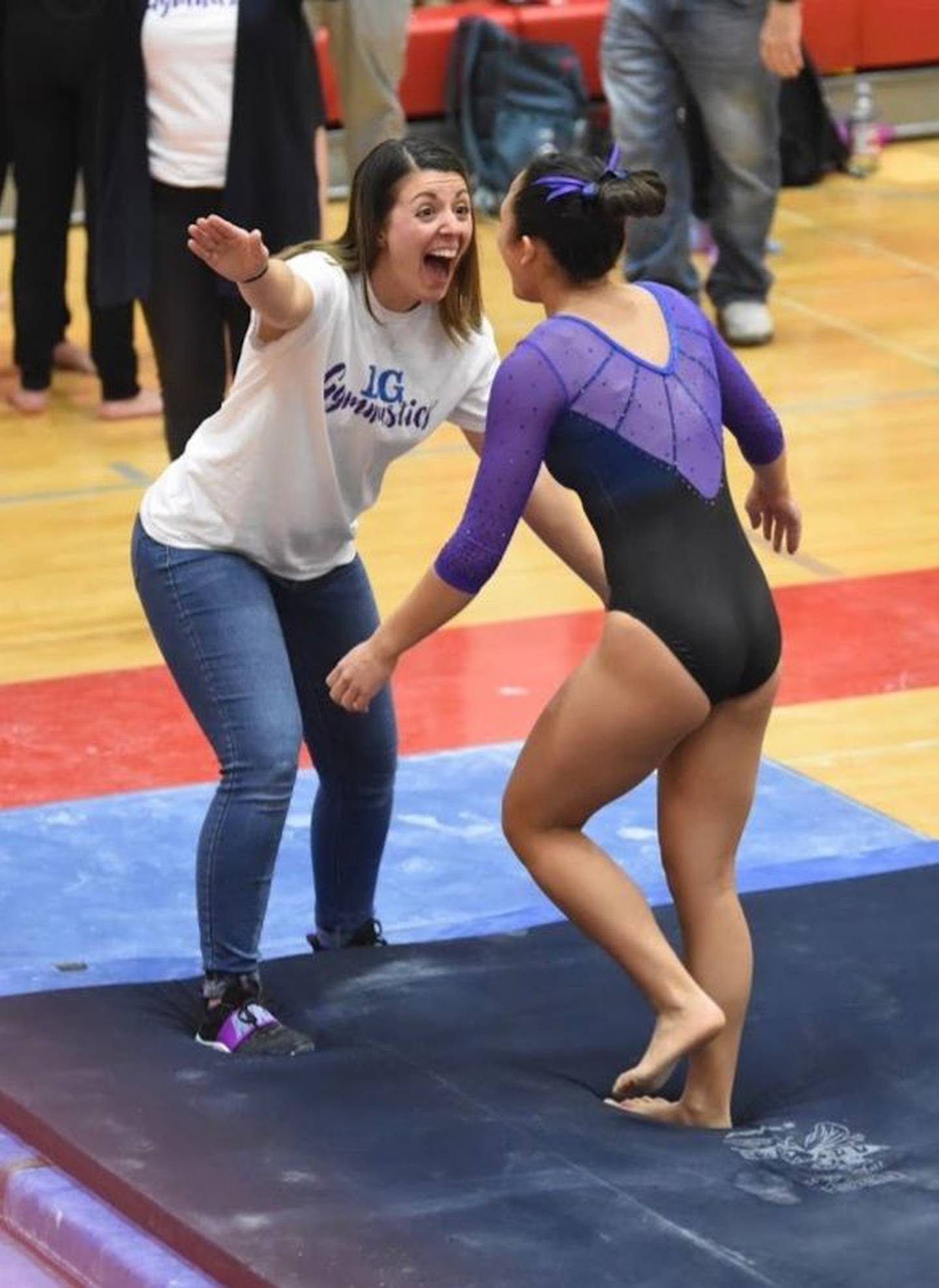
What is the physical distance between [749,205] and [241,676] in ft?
16.0

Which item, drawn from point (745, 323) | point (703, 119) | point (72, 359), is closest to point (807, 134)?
point (703, 119)

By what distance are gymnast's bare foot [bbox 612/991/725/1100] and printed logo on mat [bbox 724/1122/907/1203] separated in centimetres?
14

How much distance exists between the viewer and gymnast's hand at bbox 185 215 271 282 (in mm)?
3779

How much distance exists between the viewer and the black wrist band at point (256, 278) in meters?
3.81

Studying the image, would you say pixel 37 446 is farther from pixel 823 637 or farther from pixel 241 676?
pixel 241 676

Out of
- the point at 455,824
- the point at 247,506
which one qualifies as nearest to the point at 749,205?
the point at 455,824

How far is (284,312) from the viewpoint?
389cm

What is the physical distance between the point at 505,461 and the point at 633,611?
270mm

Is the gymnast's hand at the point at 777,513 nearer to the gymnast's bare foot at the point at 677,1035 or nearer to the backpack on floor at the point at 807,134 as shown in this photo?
the gymnast's bare foot at the point at 677,1035

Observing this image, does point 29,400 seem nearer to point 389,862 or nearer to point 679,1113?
point 389,862

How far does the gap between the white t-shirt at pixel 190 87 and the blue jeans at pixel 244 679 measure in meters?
2.15

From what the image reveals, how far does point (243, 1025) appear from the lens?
410cm

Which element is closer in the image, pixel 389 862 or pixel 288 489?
pixel 288 489

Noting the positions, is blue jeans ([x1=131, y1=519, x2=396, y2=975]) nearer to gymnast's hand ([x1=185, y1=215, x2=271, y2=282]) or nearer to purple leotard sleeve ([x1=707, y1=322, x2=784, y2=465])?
gymnast's hand ([x1=185, y1=215, x2=271, y2=282])
